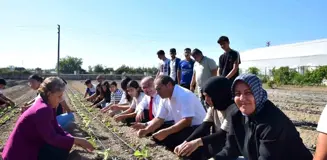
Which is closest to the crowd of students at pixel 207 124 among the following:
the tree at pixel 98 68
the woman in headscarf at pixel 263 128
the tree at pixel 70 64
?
the woman in headscarf at pixel 263 128

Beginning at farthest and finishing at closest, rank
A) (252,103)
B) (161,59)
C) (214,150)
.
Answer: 1. (161,59)
2. (214,150)
3. (252,103)

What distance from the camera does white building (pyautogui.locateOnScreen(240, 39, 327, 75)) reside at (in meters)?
36.5

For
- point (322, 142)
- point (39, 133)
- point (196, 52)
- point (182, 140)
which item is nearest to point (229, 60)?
point (196, 52)

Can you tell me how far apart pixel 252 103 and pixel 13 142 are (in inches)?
91.8

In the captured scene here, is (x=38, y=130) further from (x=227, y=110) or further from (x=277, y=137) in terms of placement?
(x=277, y=137)

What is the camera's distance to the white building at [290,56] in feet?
120

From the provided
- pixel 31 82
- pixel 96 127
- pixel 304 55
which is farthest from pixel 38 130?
pixel 304 55

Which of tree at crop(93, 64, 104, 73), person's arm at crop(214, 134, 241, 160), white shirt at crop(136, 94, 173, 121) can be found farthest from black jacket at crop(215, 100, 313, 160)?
tree at crop(93, 64, 104, 73)

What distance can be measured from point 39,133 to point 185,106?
5.79 feet

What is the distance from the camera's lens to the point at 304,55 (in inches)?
1528

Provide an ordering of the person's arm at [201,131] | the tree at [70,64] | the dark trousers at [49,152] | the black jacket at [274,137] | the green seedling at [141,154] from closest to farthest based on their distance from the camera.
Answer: the black jacket at [274,137] < the dark trousers at [49,152] < the person's arm at [201,131] < the green seedling at [141,154] < the tree at [70,64]

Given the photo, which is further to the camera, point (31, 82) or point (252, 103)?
point (31, 82)

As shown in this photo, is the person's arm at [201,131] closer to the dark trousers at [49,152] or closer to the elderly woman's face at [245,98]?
the elderly woman's face at [245,98]

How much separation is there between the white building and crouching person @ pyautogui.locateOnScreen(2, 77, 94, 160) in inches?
1313
